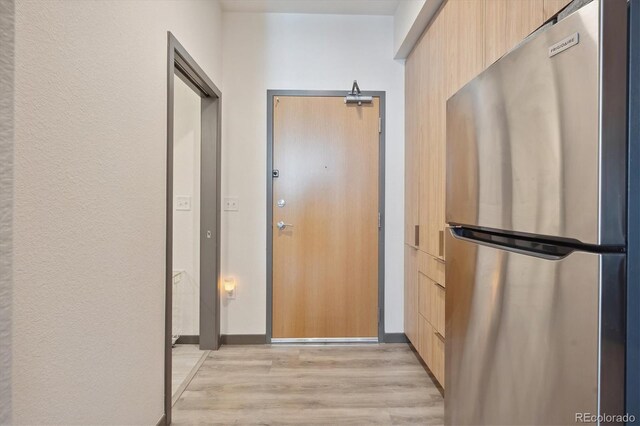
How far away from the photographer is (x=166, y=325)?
1.62 m

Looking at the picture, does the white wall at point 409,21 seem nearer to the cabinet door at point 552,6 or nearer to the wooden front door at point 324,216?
the wooden front door at point 324,216

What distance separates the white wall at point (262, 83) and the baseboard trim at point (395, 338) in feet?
3.45

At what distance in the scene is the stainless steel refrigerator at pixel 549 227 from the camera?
510 millimetres

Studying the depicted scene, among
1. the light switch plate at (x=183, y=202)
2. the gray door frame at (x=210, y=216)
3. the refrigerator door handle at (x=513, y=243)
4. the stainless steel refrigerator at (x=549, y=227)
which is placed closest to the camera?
the stainless steel refrigerator at (x=549, y=227)

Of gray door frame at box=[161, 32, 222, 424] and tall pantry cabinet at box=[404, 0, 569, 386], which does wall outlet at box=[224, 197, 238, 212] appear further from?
tall pantry cabinet at box=[404, 0, 569, 386]

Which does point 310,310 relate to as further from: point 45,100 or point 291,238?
point 45,100

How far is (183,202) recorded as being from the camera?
2.66 metres

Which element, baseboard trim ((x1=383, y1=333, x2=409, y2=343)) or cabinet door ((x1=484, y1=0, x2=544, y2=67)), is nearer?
cabinet door ((x1=484, y1=0, x2=544, y2=67))

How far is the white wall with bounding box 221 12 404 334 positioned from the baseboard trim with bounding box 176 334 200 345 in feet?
0.73

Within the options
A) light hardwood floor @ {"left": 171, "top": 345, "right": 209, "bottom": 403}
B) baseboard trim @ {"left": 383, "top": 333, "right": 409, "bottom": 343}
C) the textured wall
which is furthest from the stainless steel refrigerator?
baseboard trim @ {"left": 383, "top": 333, "right": 409, "bottom": 343}

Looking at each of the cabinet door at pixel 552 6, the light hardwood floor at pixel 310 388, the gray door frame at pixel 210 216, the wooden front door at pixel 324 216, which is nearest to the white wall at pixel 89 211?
the light hardwood floor at pixel 310 388

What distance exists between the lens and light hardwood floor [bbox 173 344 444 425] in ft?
5.82

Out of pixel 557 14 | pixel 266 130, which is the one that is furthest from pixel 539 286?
pixel 266 130

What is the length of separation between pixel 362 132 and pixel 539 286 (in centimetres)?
225
